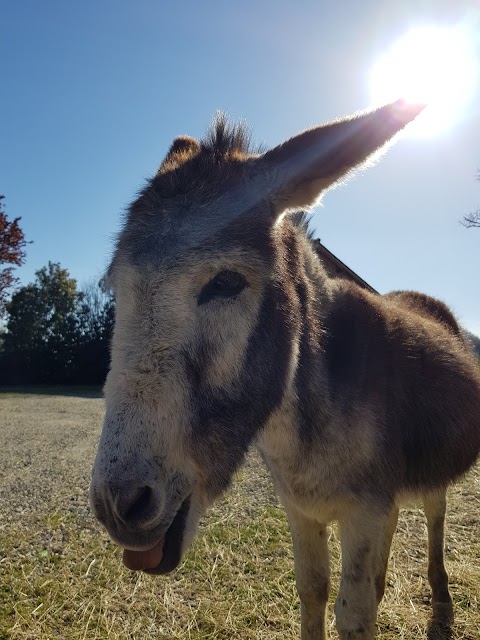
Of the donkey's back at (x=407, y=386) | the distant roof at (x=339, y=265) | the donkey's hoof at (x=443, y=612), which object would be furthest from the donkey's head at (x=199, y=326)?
the distant roof at (x=339, y=265)

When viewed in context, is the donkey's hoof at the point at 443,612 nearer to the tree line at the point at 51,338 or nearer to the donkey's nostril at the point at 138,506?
the donkey's nostril at the point at 138,506

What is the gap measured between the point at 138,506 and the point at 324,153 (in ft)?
5.83

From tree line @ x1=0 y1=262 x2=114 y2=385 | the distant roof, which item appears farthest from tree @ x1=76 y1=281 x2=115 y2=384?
the distant roof

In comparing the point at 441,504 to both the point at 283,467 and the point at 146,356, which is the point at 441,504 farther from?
the point at 146,356

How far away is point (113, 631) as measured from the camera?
3.31 metres

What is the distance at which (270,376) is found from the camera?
209cm

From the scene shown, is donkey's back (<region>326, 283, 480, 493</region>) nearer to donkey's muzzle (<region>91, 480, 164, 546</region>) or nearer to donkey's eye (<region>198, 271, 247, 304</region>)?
donkey's eye (<region>198, 271, 247, 304</region>)

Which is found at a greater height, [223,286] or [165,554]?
[223,286]

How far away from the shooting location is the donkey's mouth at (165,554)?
1758 millimetres

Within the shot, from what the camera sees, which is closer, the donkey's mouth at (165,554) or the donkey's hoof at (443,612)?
the donkey's mouth at (165,554)

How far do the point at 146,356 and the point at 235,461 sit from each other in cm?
59

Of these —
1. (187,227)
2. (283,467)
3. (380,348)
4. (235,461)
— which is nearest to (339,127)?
(187,227)

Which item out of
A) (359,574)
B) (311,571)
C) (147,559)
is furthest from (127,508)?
(311,571)

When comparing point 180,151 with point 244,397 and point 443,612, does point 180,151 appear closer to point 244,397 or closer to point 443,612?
point 244,397
